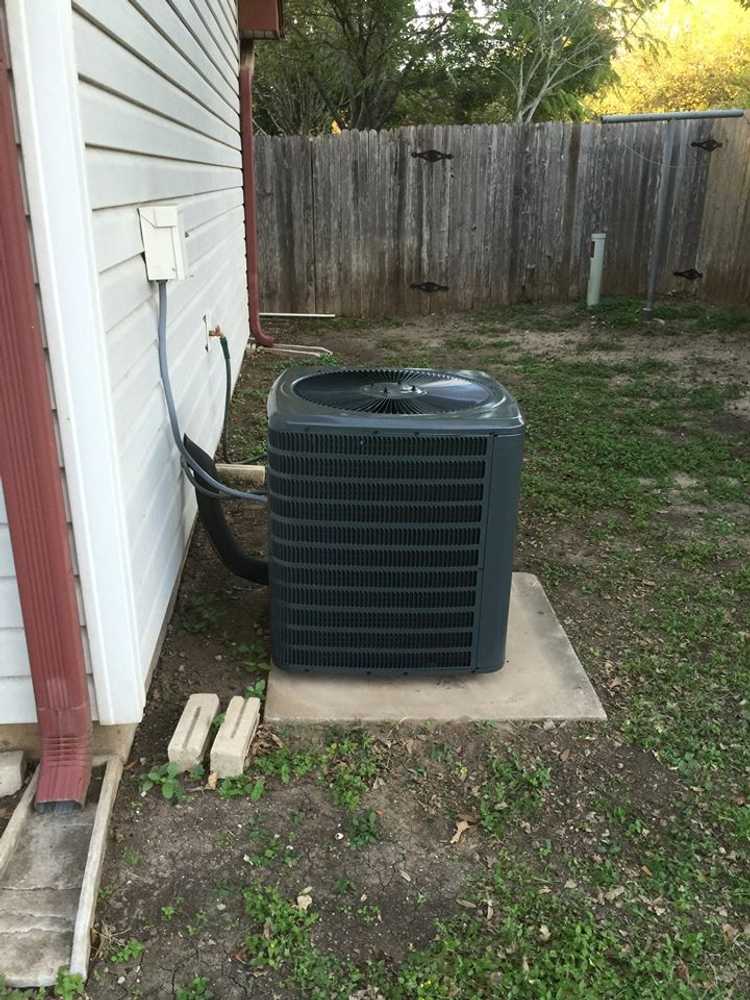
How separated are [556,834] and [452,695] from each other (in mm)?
633

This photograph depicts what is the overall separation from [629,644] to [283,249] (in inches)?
296

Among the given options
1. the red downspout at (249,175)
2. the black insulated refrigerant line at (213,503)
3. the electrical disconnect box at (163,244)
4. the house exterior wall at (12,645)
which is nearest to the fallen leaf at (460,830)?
the house exterior wall at (12,645)

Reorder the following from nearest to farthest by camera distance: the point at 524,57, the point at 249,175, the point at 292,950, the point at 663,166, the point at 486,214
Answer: the point at 292,950, the point at 249,175, the point at 663,166, the point at 486,214, the point at 524,57

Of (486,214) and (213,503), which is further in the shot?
→ (486,214)

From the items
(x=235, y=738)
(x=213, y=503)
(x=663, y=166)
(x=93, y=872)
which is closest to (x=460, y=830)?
A: (x=235, y=738)

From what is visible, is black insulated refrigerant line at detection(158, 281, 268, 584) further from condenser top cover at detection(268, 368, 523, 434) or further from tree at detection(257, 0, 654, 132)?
tree at detection(257, 0, 654, 132)

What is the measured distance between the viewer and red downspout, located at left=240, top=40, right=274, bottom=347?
305 inches

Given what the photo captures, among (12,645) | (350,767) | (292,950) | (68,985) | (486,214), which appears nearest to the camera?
(68,985)

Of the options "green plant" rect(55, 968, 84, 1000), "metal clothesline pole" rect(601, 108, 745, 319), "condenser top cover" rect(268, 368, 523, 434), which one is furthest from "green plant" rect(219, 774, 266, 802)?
"metal clothesline pole" rect(601, 108, 745, 319)

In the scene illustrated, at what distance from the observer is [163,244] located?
2.73 metres

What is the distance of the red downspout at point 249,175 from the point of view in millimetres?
7734

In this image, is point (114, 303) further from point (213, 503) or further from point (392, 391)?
point (213, 503)

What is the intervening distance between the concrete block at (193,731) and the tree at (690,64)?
3140 centimetres

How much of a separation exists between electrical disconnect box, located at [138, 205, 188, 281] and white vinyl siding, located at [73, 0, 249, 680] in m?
0.06
